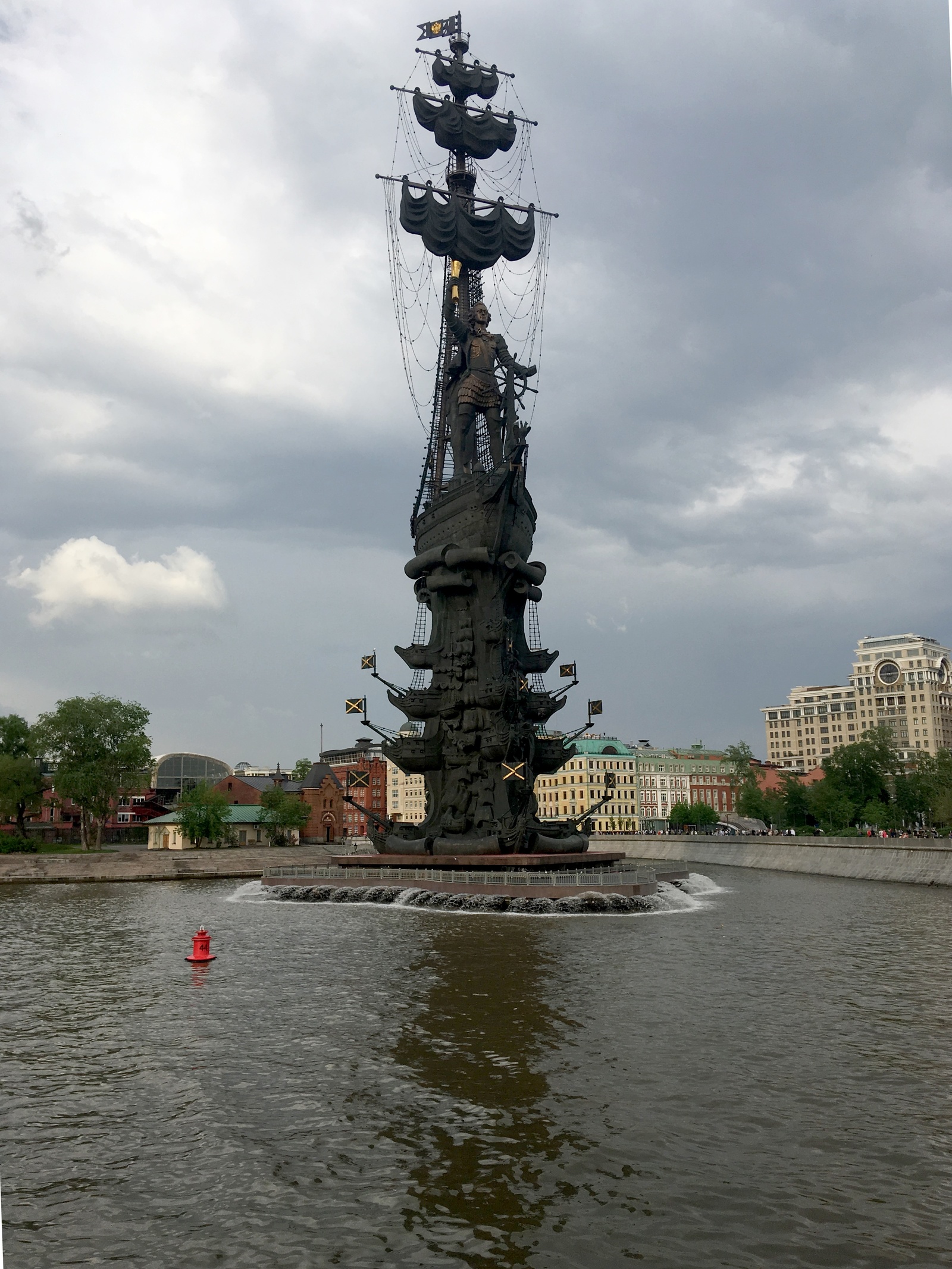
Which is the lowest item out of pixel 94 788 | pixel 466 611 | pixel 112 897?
pixel 112 897

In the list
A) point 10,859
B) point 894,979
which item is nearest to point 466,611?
point 894,979

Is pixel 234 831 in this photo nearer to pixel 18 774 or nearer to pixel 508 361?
pixel 18 774

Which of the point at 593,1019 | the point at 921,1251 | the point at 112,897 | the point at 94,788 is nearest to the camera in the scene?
the point at 921,1251

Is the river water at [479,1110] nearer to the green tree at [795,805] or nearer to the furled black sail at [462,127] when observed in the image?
the furled black sail at [462,127]

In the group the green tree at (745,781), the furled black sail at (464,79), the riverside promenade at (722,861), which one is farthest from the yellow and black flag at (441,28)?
the green tree at (745,781)

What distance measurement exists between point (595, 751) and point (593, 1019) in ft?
481

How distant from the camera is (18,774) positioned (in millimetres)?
102312

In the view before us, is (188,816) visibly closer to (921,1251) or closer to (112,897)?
(112,897)

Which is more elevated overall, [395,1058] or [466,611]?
[466,611]

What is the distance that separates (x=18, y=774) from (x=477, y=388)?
67892mm

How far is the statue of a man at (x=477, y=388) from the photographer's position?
2817 inches

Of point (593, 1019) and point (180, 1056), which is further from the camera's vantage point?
point (593, 1019)

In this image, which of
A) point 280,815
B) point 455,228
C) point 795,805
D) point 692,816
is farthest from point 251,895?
point 692,816

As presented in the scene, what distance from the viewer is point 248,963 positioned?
32.3 metres
